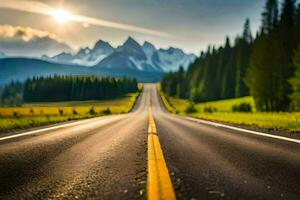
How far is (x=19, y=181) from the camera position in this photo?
3.17m

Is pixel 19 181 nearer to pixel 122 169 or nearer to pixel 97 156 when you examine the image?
pixel 122 169

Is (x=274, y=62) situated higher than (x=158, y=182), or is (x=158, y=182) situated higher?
(x=274, y=62)

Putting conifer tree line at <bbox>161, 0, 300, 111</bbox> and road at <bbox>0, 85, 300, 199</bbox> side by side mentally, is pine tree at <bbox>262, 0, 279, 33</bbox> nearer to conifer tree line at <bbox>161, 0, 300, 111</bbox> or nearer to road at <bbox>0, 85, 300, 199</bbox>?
conifer tree line at <bbox>161, 0, 300, 111</bbox>

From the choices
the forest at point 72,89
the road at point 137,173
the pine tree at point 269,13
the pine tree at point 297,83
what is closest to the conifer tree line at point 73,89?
the forest at point 72,89

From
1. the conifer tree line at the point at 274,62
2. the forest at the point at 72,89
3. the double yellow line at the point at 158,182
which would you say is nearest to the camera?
the double yellow line at the point at 158,182

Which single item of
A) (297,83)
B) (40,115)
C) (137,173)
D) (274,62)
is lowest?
(40,115)

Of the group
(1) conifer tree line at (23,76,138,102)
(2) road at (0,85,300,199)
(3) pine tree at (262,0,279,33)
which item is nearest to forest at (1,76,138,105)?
(1) conifer tree line at (23,76,138,102)

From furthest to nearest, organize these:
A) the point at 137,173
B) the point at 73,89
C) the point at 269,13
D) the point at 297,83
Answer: the point at 73,89, the point at 269,13, the point at 297,83, the point at 137,173

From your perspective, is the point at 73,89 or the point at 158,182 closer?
the point at 158,182

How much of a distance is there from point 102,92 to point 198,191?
149 meters

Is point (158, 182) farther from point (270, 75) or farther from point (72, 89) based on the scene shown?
point (72, 89)

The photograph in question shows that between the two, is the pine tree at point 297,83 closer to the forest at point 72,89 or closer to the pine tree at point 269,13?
the pine tree at point 269,13

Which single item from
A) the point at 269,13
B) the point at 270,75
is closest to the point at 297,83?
the point at 270,75

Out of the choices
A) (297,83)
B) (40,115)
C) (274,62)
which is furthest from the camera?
(274,62)
